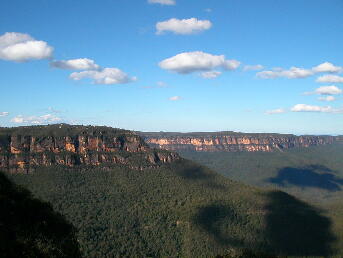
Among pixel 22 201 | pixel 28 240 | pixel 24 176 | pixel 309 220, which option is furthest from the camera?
pixel 24 176

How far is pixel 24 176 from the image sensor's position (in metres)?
101

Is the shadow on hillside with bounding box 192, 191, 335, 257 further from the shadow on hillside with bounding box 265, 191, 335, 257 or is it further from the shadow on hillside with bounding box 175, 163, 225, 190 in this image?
the shadow on hillside with bounding box 175, 163, 225, 190

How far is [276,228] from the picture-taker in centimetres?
8656

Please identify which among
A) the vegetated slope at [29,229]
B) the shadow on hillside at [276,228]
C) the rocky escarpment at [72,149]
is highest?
the rocky escarpment at [72,149]

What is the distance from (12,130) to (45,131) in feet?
30.2

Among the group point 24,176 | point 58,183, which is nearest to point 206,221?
point 58,183

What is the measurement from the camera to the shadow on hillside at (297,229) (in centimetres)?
7772

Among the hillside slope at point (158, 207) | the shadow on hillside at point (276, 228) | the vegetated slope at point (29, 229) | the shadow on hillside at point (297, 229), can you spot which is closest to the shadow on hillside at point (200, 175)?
the hillside slope at point (158, 207)

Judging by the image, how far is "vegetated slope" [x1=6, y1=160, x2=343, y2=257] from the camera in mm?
78438

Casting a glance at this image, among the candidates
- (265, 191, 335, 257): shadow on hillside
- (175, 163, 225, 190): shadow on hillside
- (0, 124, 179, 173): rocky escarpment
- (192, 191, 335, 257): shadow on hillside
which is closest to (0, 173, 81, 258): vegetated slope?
(192, 191, 335, 257): shadow on hillside

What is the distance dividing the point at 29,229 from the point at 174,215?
60.7m

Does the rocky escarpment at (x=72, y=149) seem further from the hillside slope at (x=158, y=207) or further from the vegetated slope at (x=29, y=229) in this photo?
the vegetated slope at (x=29, y=229)

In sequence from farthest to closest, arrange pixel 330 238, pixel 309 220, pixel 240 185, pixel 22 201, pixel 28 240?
1. pixel 240 185
2. pixel 309 220
3. pixel 330 238
4. pixel 22 201
5. pixel 28 240

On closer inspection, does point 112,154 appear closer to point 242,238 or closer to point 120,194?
point 120,194
